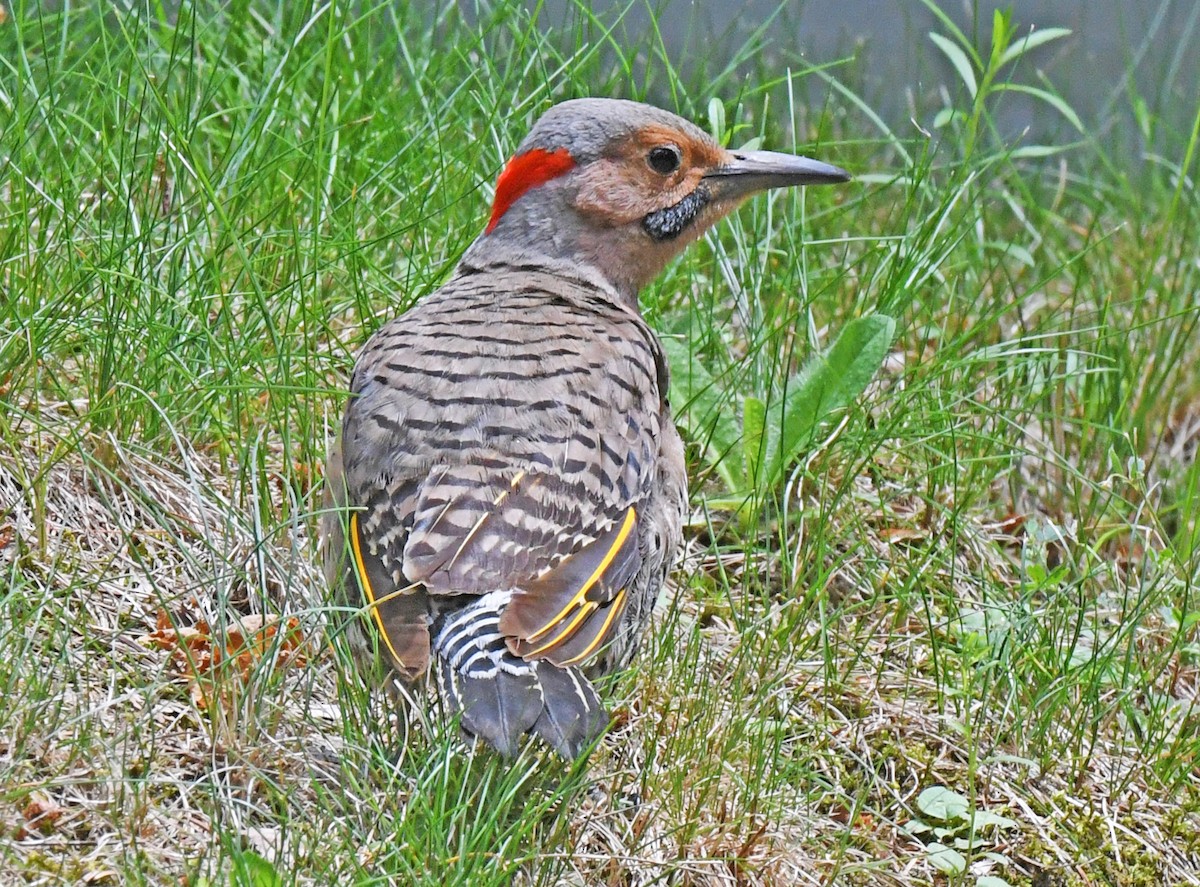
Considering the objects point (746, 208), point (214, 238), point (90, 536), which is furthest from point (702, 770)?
point (746, 208)

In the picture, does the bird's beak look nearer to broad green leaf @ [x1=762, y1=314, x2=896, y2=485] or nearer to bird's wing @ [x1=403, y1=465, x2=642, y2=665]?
broad green leaf @ [x1=762, y1=314, x2=896, y2=485]

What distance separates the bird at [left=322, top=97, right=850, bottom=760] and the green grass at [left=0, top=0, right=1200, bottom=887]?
16 centimetres

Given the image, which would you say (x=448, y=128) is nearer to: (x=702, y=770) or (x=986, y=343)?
(x=986, y=343)

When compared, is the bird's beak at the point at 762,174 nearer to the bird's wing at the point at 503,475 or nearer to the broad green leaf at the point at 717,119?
the broad green leaf at the point at 717,119

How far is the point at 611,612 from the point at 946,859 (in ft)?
3.39

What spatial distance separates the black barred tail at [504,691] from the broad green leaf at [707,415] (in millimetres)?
1457

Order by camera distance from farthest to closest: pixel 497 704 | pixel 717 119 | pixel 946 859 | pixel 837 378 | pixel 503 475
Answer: pixel 717 119
pixel 837 378
pixel 946 859
pixel 503 475
pixel 497 704

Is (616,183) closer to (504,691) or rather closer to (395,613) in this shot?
(395,613)

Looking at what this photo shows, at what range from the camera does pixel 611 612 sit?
3625 millimetres

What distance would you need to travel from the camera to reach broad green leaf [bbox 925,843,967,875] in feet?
12.7

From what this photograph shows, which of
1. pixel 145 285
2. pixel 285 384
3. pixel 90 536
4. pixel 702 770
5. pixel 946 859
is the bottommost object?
pixel 946 859

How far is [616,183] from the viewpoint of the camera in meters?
4.57

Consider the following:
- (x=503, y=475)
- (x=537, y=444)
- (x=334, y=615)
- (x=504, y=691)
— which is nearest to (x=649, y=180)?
(x=537, y=444)

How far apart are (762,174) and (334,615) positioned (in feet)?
5.98
